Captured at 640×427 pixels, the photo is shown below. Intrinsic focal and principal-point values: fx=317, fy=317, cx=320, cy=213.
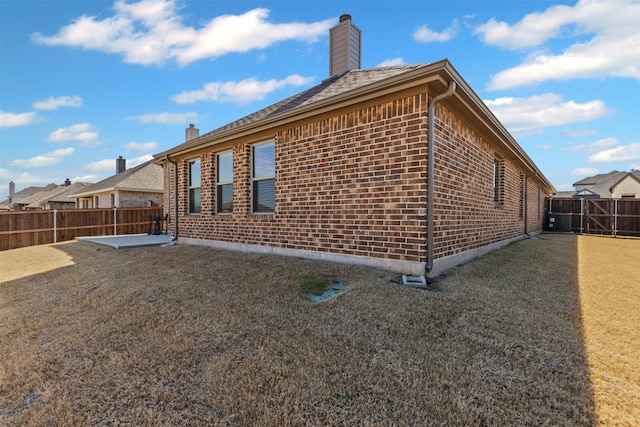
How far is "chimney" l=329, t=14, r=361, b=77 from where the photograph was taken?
8.78m

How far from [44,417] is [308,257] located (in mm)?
4143

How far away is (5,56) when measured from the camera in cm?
964

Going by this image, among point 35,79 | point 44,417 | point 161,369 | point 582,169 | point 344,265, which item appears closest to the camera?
point 44,417

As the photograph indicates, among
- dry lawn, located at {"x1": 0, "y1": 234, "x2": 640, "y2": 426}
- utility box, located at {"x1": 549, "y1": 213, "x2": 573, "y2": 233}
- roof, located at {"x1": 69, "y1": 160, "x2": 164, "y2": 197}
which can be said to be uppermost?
roof, located at {"x1": 69, "y1": 160, "x2": 164, "y2": 197}

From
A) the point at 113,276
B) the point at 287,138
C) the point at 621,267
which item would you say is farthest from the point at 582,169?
the point at 113,276

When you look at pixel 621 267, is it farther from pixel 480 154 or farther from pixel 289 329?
pixel 289 329

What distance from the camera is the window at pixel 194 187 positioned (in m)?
9.24

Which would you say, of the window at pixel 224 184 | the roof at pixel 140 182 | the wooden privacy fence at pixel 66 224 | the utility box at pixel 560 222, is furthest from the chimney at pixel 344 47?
the utility box at pixel 560 222

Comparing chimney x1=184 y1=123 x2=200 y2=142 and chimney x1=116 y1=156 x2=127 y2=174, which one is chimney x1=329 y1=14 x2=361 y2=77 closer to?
chimney x1=184 y1=123 x2=200 y2=142

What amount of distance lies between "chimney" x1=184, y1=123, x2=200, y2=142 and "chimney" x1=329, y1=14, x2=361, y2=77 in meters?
9.65

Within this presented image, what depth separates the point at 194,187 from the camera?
9344mm

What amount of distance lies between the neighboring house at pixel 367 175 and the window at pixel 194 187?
24.8 inches

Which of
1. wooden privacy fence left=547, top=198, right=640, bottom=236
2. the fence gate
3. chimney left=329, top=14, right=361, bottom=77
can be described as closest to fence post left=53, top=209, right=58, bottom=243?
chimney left=329, top=14, right=361, bottom=77

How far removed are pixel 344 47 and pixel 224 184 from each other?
5023mm
